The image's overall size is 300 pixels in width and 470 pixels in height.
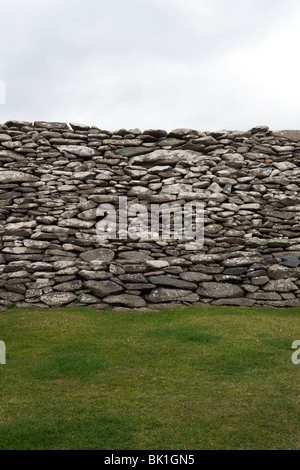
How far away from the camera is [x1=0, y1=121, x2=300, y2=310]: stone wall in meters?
12.8

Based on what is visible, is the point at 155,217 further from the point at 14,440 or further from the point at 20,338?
the point at 14,440

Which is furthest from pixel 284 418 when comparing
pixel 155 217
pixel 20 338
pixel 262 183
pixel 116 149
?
pixel 116 149

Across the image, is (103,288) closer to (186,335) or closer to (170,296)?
(170,296)

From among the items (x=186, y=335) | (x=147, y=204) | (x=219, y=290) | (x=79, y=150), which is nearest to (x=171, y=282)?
(x=219, y=290)

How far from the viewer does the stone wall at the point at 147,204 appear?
1281 cm

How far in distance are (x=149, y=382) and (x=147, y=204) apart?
8.34 metres

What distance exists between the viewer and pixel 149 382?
6945 millimetres

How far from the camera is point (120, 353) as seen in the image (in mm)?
8484

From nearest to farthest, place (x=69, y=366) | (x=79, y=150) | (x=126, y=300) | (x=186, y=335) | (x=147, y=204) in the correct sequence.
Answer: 1. (x=69, y=366)
2. (x=186, y=335)
3. (x=126, y=300)
4. (x=147, y=204)
5. (x=79, y=150)

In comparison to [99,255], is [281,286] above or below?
below

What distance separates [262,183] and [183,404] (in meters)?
10.6

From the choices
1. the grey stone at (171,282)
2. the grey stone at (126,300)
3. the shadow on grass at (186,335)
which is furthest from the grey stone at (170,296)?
the shadow on grass at (186,335)

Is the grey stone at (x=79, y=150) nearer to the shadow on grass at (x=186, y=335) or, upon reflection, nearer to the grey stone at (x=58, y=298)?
the grey stone at (x=58, y=298)

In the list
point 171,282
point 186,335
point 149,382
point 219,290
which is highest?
point 171,282
